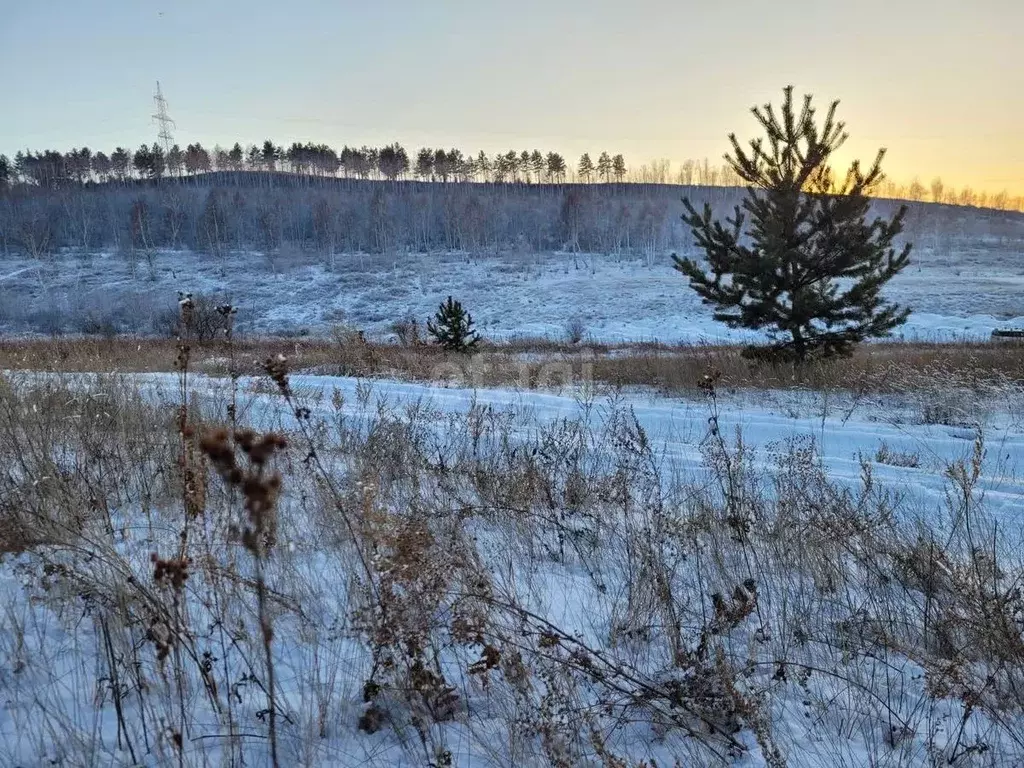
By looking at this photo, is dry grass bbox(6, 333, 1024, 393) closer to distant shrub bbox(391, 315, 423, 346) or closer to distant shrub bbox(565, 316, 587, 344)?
distant shrub bbox(391, 315, 423, 346)

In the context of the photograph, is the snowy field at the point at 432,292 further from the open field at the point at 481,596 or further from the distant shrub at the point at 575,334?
the open field at the point at 481,596

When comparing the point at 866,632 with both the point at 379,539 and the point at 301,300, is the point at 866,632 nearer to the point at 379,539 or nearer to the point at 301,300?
the point at 379,539

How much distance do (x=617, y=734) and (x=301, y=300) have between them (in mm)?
54200

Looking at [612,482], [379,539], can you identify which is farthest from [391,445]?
[379,539]

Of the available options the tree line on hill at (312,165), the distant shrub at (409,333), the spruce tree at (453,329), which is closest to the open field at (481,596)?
the spruce tree at (453,329)

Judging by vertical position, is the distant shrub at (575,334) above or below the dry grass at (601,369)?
below

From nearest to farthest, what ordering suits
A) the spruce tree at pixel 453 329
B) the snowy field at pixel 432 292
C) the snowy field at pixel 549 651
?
1. the snowy field at pixel 549 651
2. the spruce tree at pixel 453 329
3. the snowy field at pixel 432 292

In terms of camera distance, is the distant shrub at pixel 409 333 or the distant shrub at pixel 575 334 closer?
the distant shrub at pixel 409 333

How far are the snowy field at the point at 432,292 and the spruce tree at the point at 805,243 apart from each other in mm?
20629

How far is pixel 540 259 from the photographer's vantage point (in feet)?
235

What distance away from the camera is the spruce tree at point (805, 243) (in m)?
11.0

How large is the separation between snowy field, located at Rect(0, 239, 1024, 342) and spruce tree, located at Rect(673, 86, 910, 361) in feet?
67.7

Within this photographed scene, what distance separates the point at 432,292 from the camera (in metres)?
55.4

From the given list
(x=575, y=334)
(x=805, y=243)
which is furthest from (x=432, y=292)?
(x=805, y=243)
